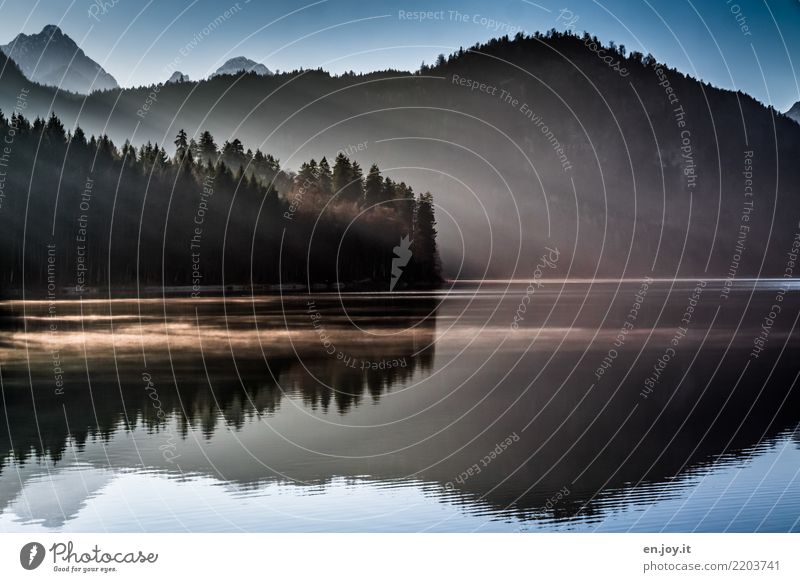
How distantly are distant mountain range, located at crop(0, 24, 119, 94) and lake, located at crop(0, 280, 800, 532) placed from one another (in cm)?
10734

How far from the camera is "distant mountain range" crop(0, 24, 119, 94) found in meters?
141

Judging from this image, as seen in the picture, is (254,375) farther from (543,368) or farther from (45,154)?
(45,154)

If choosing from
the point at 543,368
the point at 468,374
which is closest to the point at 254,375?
the point at 468,374

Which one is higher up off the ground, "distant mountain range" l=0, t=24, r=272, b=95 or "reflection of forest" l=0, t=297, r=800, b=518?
"distant mountain range" l=0, t=24, r=272, b=95

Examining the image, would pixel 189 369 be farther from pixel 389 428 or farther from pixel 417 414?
pixel 389 428

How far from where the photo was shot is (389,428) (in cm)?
2433

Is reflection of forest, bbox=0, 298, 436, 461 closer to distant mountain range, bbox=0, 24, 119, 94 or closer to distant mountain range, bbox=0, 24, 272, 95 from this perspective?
distant mountain range, bbox=0, 24, 272, 95

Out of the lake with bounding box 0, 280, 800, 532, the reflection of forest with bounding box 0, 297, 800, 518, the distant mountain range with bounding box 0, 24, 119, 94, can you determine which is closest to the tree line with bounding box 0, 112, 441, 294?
the lake with bounding box 0, 280, 800, 532

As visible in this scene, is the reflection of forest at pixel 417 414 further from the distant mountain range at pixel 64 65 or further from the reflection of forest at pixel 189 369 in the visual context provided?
the distant mountain range at pixel 64 65

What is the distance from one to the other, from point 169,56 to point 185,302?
60.6 ft

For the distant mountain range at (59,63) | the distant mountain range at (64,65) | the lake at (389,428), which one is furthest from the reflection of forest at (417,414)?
the distant mountain range at (59,63)

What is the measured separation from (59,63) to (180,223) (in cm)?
9503

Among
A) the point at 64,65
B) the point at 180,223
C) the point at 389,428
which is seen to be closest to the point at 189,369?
the point at 389,428
